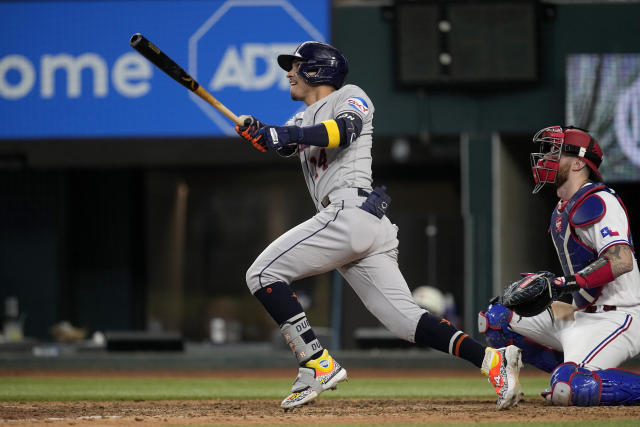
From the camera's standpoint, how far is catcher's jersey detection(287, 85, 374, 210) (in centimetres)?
513

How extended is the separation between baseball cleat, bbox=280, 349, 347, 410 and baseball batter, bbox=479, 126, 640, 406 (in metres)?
1.04

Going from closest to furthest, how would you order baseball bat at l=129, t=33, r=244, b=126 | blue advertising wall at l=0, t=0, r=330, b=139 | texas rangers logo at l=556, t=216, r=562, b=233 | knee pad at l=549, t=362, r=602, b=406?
knee pad at l=549, t=362, r=602, b=406 < baseball bat at l=129, t=33, r=244, b=126 < texas rangers logo at l=556, t=216, r=562, b=233 < blue advertising wall at l=0, t=0, r=330, b=139

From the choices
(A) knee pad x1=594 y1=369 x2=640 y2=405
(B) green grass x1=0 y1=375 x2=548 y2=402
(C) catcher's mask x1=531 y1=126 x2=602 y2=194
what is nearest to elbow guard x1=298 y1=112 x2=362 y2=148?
(C) catcher's mask x1=531 y1=126 x2=602 y2=194

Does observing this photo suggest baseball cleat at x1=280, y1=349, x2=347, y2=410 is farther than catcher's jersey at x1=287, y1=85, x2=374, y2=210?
No

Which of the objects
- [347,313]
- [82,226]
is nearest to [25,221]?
[82,226]

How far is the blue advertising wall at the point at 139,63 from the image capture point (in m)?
12.9

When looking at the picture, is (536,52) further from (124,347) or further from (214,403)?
(214,403)

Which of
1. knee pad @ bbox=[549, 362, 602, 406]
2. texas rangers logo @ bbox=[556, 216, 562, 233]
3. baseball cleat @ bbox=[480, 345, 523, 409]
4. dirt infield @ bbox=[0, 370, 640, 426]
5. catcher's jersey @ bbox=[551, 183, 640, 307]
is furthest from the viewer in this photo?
texas rangers logo @ bbox=[556, 216, 562, 233]

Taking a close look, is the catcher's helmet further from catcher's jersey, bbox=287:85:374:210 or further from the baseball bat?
the baseball bat

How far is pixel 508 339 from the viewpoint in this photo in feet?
18.0

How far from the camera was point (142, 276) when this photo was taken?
16.8 m

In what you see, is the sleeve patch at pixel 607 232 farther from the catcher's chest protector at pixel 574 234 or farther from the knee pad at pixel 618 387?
the knee pad at pixel 618 387

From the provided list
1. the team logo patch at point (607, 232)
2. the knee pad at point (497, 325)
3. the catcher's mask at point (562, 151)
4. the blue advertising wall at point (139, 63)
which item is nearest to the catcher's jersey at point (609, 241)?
the team logo patch at point (607, 232)

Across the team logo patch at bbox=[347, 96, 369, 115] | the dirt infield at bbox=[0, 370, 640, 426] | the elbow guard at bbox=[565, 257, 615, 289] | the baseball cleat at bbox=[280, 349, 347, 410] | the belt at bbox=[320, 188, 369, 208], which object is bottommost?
the dirt infield at bbox=[0, 370, 640, 426]
